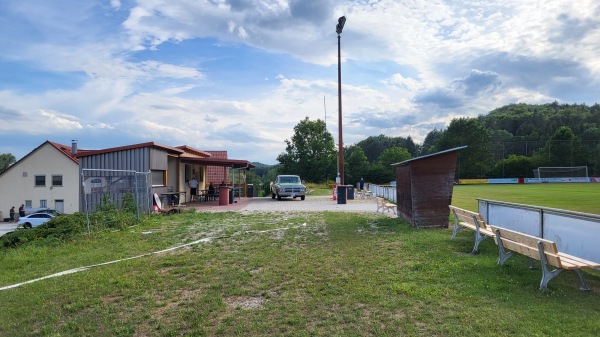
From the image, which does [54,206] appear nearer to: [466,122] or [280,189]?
[280,189]

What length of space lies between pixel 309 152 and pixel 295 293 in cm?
5797

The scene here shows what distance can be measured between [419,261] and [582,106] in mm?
142099

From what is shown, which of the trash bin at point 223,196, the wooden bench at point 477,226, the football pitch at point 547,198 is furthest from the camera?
the trash bin at point 223,196

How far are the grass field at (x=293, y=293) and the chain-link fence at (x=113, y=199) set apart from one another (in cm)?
288

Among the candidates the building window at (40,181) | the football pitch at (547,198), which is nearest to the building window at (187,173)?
the football pitch at (547,198)

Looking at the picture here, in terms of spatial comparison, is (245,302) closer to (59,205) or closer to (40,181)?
(59,205)

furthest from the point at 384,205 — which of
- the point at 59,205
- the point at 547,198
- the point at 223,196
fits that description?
the point at 59,205

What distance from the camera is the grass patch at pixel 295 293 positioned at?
14.6ft

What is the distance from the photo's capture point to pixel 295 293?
560 centimetres

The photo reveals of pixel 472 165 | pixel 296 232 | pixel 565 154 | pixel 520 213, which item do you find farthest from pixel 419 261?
pixel 565 154

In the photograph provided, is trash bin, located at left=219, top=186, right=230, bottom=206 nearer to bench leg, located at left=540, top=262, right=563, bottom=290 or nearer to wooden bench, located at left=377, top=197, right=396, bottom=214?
wooden bench, located at left=377, top=197, right=396, bottom=214

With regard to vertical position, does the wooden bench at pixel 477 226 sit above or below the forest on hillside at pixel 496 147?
below

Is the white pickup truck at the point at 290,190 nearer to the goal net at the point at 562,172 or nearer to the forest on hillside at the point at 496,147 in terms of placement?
the forest on hillside at the point at 496,147

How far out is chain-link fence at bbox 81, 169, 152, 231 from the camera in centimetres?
1239
